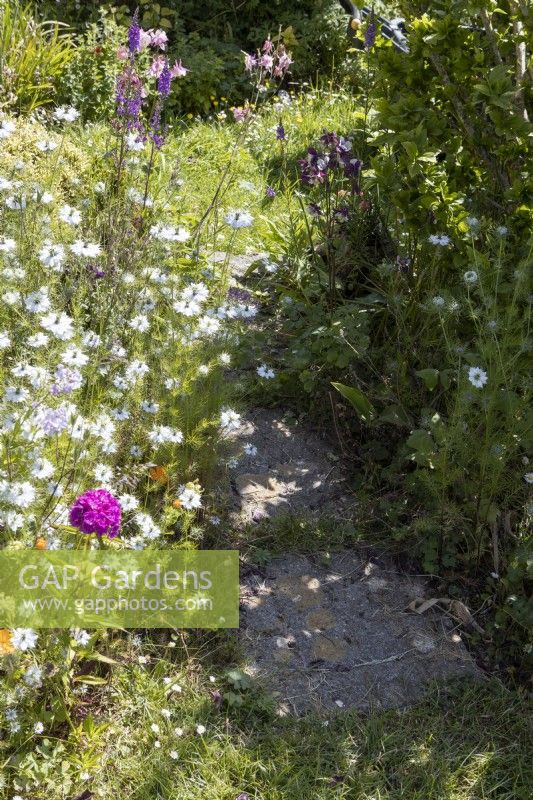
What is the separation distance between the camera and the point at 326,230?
12.3ft

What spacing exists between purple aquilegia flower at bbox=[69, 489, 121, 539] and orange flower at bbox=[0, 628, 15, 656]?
35 centimetres

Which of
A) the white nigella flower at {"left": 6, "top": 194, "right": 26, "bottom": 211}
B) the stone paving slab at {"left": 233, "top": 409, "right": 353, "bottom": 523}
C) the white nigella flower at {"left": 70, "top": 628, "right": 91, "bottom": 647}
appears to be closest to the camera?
the white nigella flower at {"left": 70, "top": 628, "right": 91, "bottom": 647}

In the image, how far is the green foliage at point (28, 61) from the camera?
535cm

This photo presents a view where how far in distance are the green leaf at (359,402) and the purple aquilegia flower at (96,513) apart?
1.34 metres

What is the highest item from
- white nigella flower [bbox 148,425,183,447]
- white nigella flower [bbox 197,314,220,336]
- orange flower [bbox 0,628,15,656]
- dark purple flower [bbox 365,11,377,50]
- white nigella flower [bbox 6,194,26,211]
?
dark purple flower [bbox 365,11,377,50]

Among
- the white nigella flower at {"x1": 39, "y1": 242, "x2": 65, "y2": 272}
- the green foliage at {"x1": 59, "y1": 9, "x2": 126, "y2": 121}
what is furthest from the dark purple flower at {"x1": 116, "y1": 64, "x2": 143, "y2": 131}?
the green foliage at {"x1": 59, "y1": 9, "x2": 126, "y2": 121}

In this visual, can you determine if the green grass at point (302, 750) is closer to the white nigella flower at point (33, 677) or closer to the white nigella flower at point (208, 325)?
the white nigella flower at point (33, 677)

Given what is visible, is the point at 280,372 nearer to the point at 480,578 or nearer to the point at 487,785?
the point at 480,578

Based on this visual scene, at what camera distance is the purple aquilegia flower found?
2.08 m

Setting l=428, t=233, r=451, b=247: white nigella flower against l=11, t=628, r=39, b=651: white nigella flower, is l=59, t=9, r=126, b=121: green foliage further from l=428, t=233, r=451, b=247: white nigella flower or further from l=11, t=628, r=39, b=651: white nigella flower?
l=11, t=628, r=39, b=651: white nigella flower

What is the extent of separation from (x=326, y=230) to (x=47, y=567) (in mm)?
2056

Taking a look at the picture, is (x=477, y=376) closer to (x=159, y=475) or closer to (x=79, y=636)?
(x=159, y=475)

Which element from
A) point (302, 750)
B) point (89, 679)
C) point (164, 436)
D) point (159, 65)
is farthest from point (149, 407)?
point (159, 65)

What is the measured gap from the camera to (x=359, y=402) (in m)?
3.29
